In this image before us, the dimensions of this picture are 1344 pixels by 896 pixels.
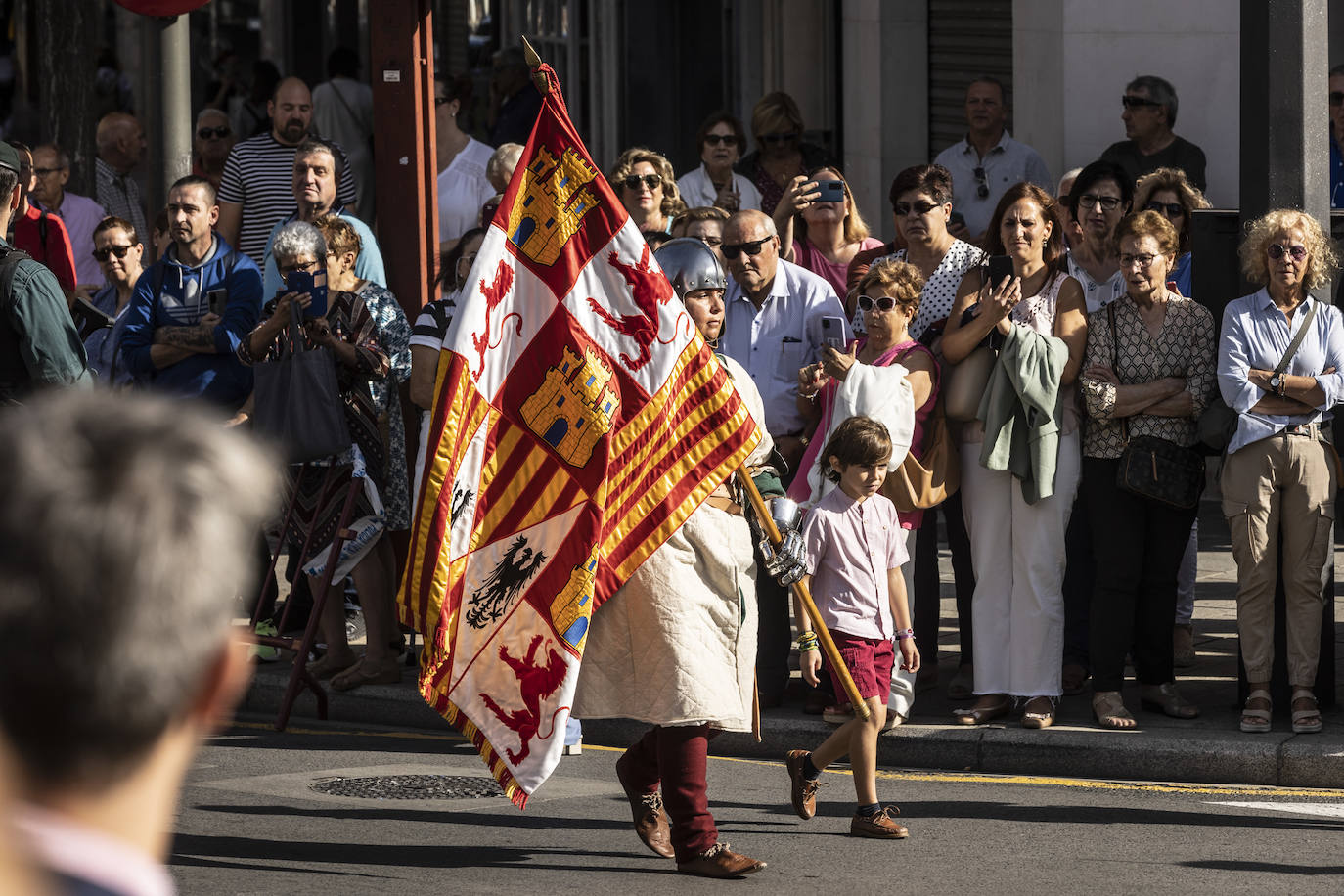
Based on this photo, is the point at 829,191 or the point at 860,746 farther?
the point at 829,191

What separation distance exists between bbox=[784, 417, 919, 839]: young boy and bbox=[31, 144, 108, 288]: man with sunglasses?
681 centimetres

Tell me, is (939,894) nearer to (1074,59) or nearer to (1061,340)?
(1061,340)

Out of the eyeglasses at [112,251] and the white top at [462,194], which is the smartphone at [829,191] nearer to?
the white top at [462,194]

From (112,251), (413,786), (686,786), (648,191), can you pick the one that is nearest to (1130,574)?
(686,786)

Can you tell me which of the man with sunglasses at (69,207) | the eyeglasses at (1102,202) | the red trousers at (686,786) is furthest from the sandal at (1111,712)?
the man with sunglasses at (69,207)

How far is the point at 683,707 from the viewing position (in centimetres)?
616

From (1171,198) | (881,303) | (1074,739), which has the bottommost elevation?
(1074,739)

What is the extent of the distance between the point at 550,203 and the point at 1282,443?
301 cm

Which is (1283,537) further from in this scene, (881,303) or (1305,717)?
(881,303)

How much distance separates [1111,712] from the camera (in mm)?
7965

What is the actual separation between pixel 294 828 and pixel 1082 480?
3.40m

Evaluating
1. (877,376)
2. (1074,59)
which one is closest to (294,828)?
(877,376)

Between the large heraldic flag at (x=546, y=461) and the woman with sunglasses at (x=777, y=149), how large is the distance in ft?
16.5

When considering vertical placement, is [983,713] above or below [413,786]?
above
